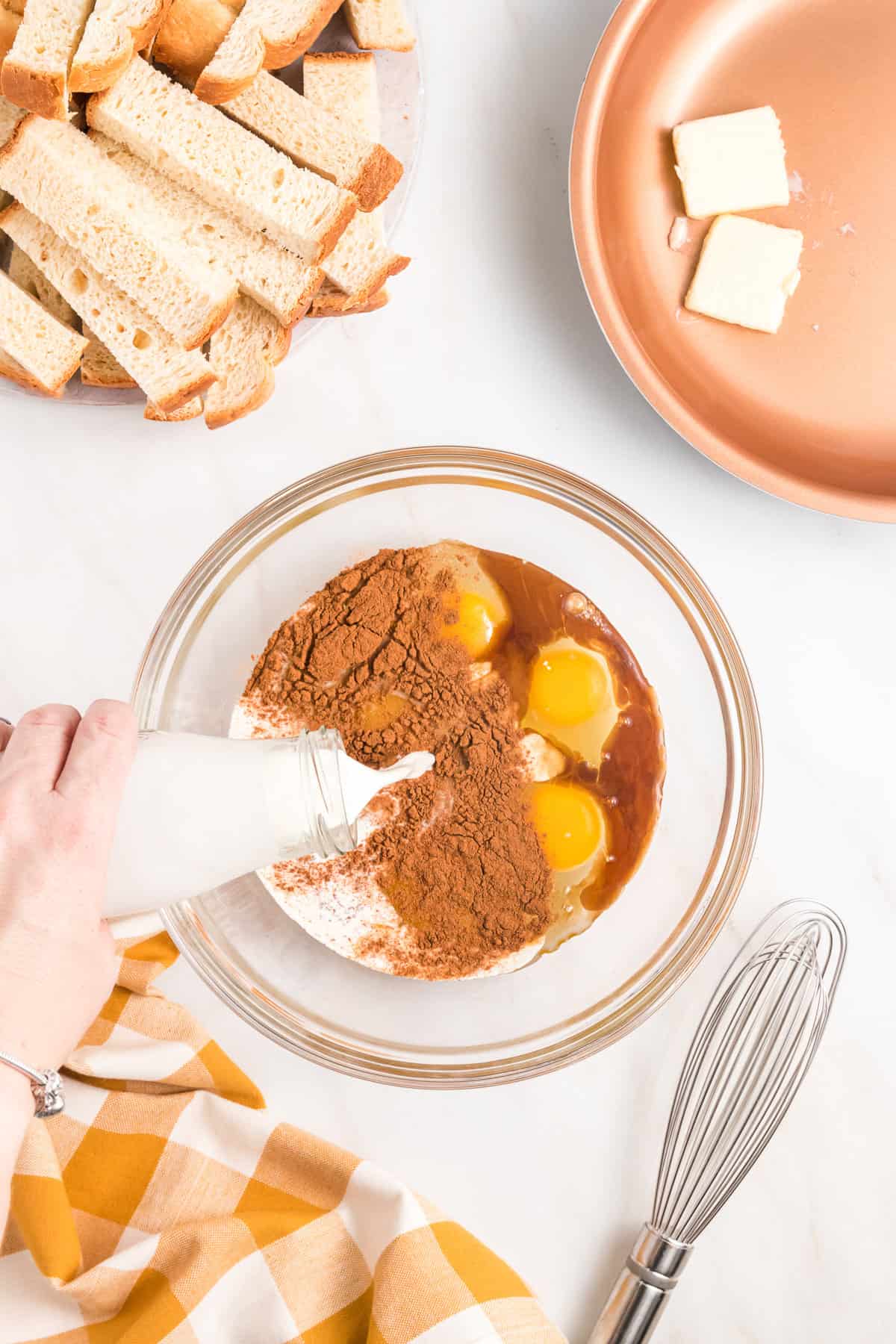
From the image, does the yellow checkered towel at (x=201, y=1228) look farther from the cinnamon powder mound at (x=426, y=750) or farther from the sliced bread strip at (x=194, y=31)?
the sliced bread strip at (x=194, y=31)

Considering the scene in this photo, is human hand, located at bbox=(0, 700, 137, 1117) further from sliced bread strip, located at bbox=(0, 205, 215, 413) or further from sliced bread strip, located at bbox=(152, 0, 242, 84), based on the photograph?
sliced bread strip, located at bbox=(152, 0, 242, 84)

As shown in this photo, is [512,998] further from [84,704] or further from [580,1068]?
[84,704]

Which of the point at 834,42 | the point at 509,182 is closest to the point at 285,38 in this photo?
the point at 509,182

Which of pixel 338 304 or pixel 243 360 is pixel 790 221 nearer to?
pixel 338 304

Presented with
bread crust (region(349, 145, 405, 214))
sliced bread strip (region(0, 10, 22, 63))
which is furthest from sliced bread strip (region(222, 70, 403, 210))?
sliced bread strip (region(0, 10, 22, 63))

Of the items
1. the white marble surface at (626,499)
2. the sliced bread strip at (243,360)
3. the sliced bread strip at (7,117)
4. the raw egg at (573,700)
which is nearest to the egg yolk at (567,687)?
the raw egg at (573,700)

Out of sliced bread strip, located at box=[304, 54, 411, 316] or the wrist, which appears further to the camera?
sliced bread strip, located at box=[304, 54, 411, 316]

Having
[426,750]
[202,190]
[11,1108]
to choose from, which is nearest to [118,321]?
[202,190]

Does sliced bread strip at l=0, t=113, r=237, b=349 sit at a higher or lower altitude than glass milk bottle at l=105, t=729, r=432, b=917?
higher
